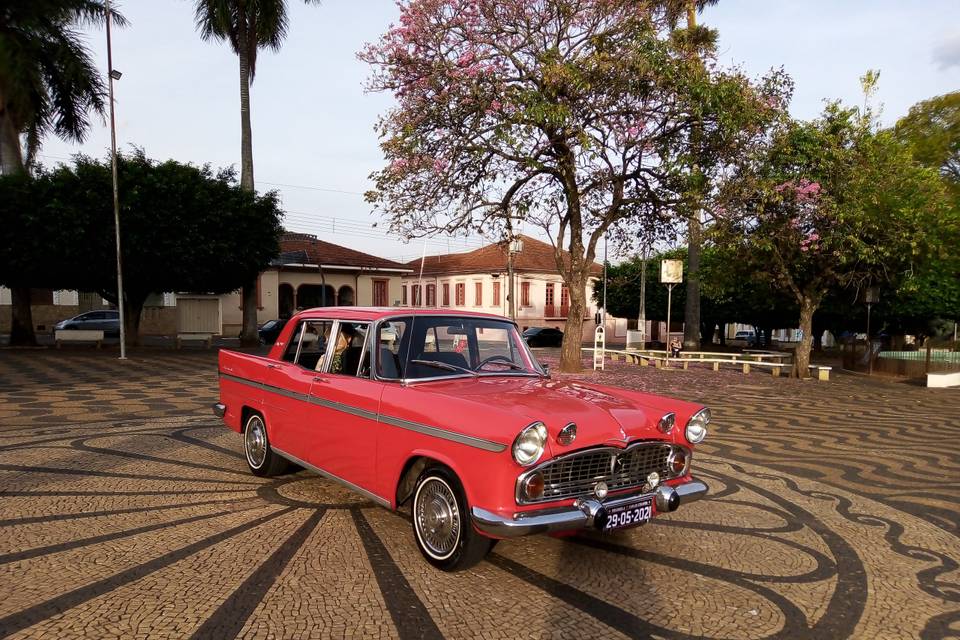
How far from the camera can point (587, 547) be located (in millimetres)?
4555

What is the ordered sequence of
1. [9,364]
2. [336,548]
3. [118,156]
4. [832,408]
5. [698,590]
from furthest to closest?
[118,156] → [9,364] → [832,408] → [336,548] → [698,590]

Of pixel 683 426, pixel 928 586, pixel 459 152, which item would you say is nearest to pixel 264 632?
pixel 683 426

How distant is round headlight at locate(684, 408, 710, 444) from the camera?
14.5 feet

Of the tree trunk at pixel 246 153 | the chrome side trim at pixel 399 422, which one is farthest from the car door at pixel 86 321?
the chrome side trim at pixel 399 422

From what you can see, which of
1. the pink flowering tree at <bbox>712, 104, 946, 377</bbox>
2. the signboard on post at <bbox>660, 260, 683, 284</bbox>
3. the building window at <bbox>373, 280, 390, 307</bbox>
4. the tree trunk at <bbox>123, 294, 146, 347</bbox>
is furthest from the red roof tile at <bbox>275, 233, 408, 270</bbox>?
the pink flowering tree at <bbox>712, 104, 946, 377</bbox>

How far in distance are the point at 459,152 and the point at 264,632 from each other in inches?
501

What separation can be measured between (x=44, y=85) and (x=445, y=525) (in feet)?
92.0

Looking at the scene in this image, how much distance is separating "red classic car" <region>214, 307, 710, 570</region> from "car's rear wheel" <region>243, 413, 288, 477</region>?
0.32 m

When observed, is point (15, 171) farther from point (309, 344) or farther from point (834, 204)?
point (834, 204)

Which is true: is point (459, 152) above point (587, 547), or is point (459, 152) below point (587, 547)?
above

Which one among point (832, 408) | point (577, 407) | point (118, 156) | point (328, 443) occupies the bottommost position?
point (832, 408)

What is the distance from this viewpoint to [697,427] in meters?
4.47

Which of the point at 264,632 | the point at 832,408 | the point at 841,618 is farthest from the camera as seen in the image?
the point at 832,408

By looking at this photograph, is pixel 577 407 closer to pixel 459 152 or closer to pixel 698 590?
pixel 698 590
